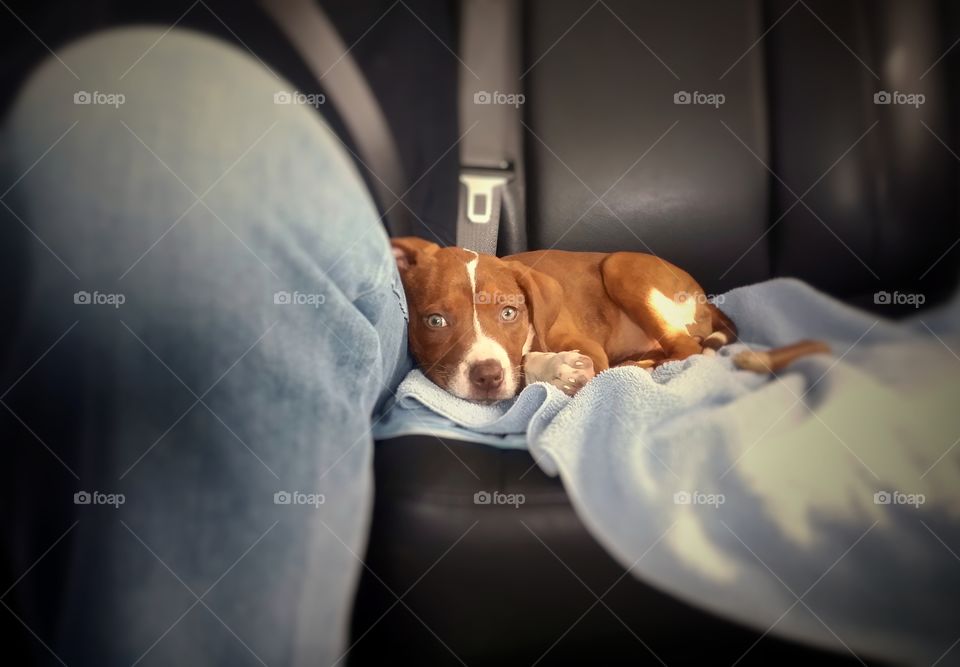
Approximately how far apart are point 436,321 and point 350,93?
1.45 feet

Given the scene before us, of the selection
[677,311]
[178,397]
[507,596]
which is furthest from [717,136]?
[178,397]

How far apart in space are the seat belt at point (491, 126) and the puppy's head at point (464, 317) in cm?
18

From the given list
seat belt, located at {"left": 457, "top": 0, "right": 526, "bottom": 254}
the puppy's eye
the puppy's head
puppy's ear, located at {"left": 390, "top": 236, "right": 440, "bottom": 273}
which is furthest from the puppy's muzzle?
seat belt, located at {"left": 457, "top": 0, "right": 526, "bottom": 254}

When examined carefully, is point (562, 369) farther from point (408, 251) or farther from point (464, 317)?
point (408, 251)

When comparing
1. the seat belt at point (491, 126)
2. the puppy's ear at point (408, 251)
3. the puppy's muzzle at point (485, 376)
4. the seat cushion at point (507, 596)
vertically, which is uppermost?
the seat belt at point (491, 126)

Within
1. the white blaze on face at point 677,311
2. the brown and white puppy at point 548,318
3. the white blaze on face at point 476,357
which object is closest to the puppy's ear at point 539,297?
the brown and white puppy at point 548,318

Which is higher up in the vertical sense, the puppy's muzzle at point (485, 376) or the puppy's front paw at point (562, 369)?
the puppy's muzzle at point (485, 376)

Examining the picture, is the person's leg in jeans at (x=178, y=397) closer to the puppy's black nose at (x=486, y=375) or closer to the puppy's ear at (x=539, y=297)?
the puppy's black nose at (x=486, y=375)

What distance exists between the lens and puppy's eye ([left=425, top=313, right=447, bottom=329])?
55.1 inches

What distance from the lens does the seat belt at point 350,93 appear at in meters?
1.36

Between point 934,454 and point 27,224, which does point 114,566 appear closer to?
point 27,224

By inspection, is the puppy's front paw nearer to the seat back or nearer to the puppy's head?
the puppy's head

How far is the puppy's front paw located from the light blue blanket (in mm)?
166

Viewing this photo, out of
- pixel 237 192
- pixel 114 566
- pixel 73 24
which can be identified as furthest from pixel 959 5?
pixel 114 566
